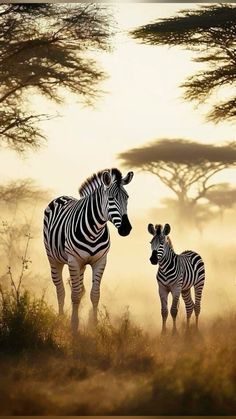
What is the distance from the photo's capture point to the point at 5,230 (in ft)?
25.2

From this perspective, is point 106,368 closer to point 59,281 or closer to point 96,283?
point 96,283

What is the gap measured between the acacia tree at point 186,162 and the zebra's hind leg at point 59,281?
40.0 inches

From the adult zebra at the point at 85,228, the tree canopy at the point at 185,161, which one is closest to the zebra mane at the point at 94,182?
the adult zebra at the point at 85,228

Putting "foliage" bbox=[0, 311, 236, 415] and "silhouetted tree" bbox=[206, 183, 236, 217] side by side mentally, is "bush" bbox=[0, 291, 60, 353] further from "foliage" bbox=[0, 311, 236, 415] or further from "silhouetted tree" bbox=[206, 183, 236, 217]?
"silhouetted tree" bbox=[206, 183, 236, 217]

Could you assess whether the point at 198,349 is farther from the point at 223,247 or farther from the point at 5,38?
the point at 5,38

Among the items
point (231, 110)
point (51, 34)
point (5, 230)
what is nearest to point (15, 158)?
point (5, 230)

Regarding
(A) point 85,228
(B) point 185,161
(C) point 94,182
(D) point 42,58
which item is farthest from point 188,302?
(D) point 42,58

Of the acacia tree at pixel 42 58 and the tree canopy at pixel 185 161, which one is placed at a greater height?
the acacia tree at pixel 42 58

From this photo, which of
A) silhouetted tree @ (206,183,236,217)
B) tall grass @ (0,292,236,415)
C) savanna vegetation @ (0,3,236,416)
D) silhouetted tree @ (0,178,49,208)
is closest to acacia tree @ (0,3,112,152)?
savanna vegetation @ (0,3,236,416)

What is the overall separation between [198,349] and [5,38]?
290 centimetres

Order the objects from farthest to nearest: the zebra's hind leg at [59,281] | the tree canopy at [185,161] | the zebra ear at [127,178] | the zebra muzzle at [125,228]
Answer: the zebra's hind leg at [59,281] → the tree canopy at [185,161] → the zebra ear at [127,178] → the zebra muzzle at [125,228]

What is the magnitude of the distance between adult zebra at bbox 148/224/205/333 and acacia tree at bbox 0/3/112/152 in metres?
1.19

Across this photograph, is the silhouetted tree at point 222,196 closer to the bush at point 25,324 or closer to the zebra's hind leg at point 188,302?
the zebra's hind leg at point 188,302

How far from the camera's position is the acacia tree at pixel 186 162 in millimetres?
7488
